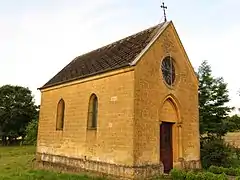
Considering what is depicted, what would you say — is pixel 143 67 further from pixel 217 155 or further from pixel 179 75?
pixel 217 155

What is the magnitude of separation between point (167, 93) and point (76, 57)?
12.6 metres

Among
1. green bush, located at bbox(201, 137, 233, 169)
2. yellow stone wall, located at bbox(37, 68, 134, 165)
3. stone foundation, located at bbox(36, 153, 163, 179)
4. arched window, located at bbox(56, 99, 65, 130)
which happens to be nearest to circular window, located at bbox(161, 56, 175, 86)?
yellow stone wall, located at bbox(37, 68, 134, 165)

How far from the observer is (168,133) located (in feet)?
53.8

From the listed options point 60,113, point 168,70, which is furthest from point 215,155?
point 60,113

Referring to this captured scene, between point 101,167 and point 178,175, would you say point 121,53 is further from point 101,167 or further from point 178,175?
point 178,175

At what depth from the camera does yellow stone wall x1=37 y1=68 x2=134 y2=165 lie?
13.6m

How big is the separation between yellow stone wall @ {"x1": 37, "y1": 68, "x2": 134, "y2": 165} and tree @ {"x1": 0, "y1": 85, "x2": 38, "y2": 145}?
3414 cm

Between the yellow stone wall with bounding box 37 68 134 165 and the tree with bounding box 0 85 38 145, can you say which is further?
the tree with bounding box 0 85 38 145

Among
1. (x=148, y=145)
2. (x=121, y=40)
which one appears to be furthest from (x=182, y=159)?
(x=121, y=40)

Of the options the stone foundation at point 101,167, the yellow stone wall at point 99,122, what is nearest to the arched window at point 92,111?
the yellow stone wall at point 99,122

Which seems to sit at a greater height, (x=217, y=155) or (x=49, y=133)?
(x=49, y=133)

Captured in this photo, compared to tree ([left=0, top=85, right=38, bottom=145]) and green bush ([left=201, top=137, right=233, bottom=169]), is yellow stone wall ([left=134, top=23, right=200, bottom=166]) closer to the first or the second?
green bush ([left=201, top=137, right=233, bottom=169])

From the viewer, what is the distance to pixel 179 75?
17.2m

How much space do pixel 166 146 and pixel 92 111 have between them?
523 centimetres
